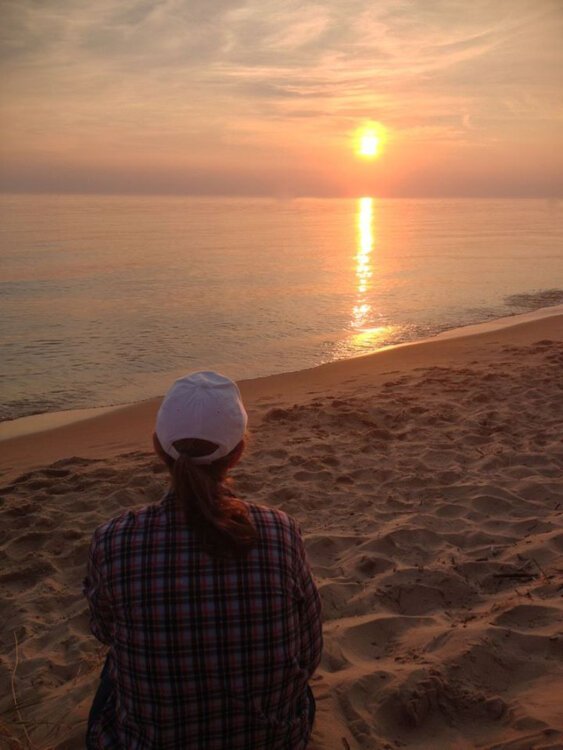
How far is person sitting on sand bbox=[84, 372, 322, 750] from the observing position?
179 cm

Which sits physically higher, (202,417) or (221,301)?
A: (202,417)

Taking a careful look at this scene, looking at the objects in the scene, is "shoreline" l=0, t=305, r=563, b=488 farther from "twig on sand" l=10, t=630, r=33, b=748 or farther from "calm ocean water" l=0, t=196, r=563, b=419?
"twig on sand" l=10, t=630, r=33, b=748

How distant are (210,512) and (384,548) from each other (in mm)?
2617

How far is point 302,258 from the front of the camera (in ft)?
90.7

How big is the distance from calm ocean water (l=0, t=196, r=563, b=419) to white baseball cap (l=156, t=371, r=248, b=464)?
7.91 metres

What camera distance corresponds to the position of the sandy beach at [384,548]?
267 cm

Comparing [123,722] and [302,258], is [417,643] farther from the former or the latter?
[302,258]

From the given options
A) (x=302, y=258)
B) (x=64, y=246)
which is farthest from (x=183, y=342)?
(x=64, y=246)

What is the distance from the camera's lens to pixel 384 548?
4.12 m

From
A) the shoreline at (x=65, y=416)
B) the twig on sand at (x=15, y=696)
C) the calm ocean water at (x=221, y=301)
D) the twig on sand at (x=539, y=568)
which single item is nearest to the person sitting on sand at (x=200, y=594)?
the twig on sand at (x=15, y=696)

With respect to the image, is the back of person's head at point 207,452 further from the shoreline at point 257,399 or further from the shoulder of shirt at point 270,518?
the shoreline at point 257,399

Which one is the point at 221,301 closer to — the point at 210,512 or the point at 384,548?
the point at 384,548

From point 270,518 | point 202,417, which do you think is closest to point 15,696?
point 270,518

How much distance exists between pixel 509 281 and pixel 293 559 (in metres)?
20.9
